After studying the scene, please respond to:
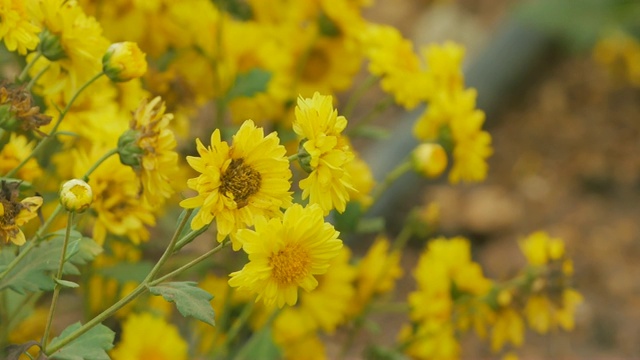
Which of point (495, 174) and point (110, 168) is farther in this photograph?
point (495, 174)

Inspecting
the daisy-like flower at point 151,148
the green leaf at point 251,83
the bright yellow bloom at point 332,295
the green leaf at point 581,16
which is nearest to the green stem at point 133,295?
the daisy-like flower at point 151,148

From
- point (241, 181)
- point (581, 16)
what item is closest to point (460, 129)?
point (241, 181)

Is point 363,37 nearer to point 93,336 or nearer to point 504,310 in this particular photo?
point 504,310

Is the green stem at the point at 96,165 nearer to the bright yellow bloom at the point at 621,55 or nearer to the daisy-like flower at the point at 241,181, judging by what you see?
the daisy-like flower at the point at 241,181

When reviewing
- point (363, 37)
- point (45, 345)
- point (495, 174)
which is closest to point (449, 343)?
point (363, 37)

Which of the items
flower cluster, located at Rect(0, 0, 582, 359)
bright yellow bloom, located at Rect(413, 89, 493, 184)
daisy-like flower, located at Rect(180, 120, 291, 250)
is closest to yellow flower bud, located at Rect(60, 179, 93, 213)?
flower cluster, located at Rect(0, 0, 582, 359)

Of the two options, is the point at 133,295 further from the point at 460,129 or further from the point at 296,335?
the point at 296,335
